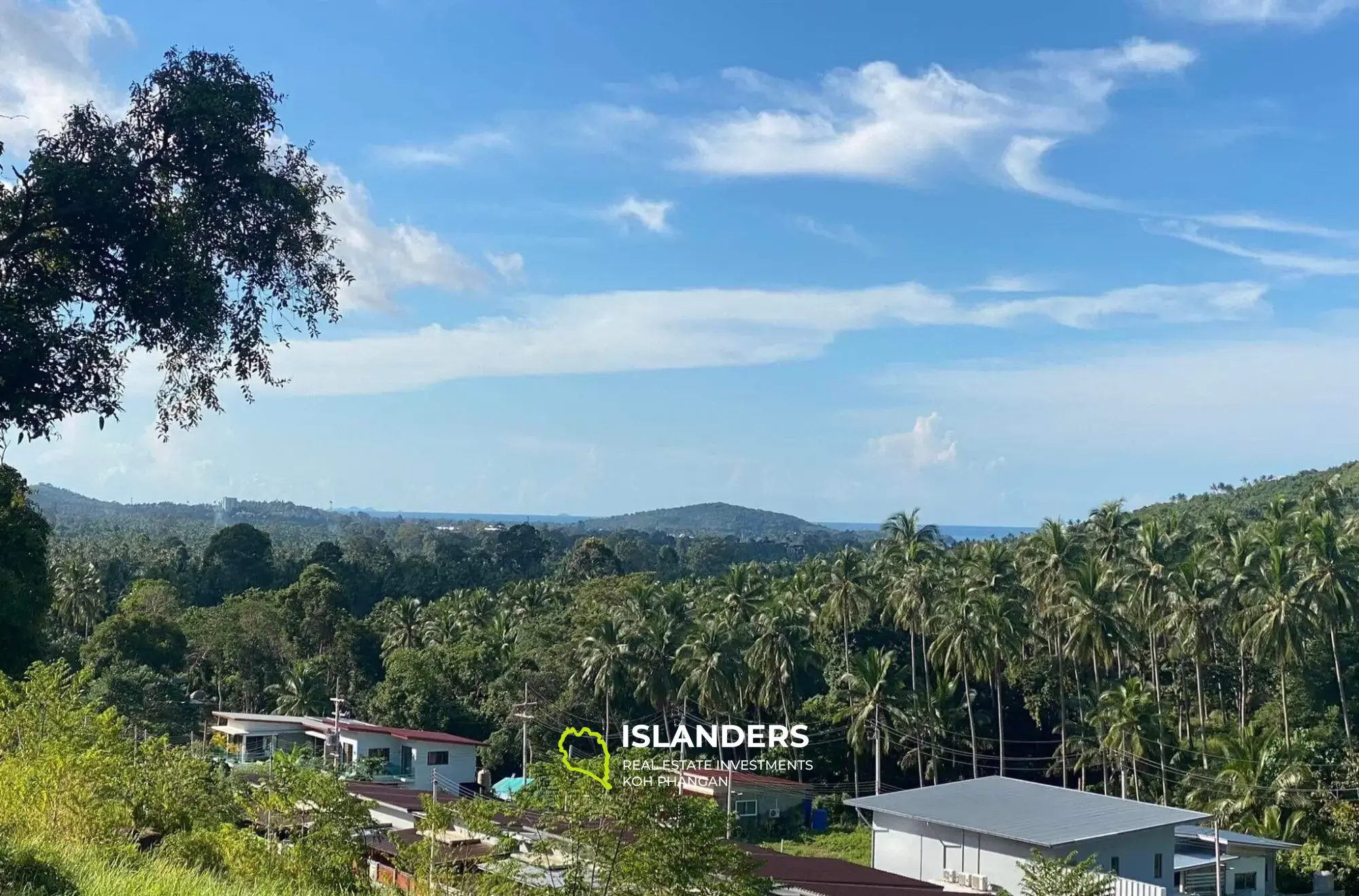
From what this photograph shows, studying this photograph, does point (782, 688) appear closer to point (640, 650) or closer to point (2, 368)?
point (640, 650)

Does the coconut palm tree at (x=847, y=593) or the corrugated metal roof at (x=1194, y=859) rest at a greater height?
the coconut palm tree at (x=847, y=593)

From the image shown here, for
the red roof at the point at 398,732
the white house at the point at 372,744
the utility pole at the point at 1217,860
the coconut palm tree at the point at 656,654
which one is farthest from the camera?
the coconut palm tree at the point at 656,654

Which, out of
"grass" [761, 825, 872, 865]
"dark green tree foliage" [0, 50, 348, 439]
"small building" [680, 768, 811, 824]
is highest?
"dark green tree foliage" [0, 50, 348, 439]

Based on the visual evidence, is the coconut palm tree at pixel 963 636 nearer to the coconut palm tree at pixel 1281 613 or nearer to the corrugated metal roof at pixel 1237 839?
the coconut palm tree at pixel 1281 613

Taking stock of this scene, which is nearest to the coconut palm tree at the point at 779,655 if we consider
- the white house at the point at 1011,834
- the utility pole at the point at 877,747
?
the utility pole at the point at 877,747

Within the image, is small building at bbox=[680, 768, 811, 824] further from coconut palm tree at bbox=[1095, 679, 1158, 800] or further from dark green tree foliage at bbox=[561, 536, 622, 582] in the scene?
dark green tree foliage at bbox=[561, 536, 622, 582]

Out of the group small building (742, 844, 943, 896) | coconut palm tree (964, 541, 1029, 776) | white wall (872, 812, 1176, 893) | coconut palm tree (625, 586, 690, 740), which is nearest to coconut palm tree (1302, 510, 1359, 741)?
coconut palm tree (964, 541, 1029, 776)
